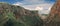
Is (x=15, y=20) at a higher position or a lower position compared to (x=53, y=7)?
lower

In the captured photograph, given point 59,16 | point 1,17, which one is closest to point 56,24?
point 59,16

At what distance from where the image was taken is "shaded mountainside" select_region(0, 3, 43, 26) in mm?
1808

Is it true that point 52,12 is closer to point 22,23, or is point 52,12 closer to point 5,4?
point 22,23

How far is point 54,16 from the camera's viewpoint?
1.83 meters

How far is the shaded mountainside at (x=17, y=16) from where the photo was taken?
5.93 feet

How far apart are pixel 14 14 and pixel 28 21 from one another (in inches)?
6.2

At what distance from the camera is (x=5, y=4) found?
1.85 meters

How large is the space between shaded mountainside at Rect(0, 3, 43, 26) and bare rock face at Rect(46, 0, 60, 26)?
0.09 m

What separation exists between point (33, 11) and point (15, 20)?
0.68 feet

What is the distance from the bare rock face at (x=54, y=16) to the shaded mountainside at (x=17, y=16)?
91mm

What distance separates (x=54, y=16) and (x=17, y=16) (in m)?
0.37

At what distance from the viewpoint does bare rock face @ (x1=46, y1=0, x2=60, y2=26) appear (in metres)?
1.82

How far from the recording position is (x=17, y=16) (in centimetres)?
183

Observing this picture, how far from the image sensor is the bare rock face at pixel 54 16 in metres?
1.82
